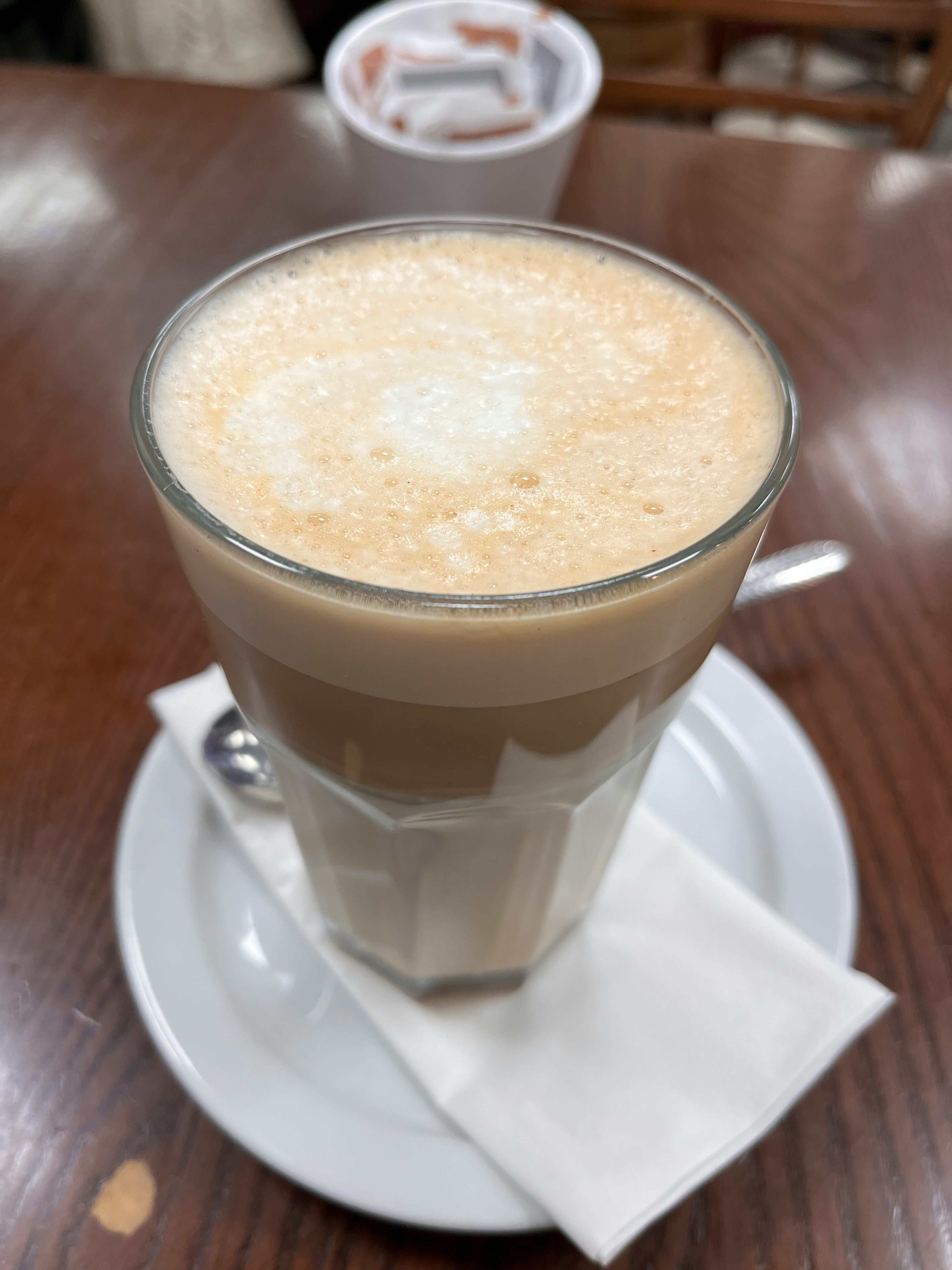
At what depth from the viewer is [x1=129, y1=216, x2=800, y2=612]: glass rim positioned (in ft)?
1.18

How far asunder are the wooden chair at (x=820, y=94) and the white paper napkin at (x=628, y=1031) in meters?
1.41

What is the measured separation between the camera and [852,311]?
114 cm

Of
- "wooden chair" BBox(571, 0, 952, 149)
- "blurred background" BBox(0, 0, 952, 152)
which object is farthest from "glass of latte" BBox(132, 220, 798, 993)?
"wooden chair" BBox(571, 0, 952, 149)

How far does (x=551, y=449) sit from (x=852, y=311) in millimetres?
862

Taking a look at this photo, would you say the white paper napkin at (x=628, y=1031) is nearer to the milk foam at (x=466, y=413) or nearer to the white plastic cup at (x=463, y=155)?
the milk foam at (x=466, y=413)

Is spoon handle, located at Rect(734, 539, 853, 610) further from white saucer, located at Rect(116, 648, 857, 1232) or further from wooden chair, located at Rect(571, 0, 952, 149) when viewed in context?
wooden chair, located at Rect(571, 0, 952, 149)

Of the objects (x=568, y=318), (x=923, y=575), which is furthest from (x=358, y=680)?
(x=923, y=575)

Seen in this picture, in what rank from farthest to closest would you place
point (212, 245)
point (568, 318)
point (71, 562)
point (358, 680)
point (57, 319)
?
1. point (212, 245)
2. point (57, 319)
3. point (71, 562)
4. point (568, 318)
5. point (358, 680)

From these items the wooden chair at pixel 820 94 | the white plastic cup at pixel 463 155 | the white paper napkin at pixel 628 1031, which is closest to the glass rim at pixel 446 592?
the white paper napkin at pixel 628 1031

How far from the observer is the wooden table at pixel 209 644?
53 cm

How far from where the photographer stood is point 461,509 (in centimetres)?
41

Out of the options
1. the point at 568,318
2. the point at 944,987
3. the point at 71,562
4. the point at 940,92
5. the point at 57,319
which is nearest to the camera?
the point at 568,318

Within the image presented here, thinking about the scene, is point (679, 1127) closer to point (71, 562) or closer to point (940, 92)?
point (71, 562)

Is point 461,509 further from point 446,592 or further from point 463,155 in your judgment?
point 463,155
